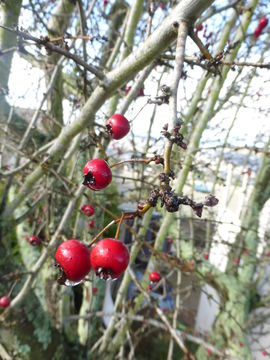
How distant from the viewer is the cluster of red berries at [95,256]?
68 centimetres

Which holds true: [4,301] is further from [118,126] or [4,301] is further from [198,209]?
[198,209]

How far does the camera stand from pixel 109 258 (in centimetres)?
67

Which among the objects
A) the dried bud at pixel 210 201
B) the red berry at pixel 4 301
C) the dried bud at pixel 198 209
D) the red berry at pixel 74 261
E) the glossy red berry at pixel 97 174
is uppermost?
the glossy red berry at pixel 97 174

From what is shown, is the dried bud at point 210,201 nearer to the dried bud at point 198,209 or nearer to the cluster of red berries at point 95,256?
the dried bud at point 198,209

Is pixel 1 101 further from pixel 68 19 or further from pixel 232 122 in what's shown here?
pixel 232 122

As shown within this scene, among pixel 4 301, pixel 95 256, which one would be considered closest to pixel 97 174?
pixel 95 256

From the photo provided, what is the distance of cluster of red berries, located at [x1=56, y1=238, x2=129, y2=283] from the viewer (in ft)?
2.23

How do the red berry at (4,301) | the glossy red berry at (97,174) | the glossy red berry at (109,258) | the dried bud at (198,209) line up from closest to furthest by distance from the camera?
the dried bud at (198,209)
the glossy red berry at (109,258)
the glossy red berry at (97,174)
the red berry at (4,301)

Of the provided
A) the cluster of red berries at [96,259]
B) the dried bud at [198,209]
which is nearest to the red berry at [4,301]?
the cluster of red berries at [96,259]

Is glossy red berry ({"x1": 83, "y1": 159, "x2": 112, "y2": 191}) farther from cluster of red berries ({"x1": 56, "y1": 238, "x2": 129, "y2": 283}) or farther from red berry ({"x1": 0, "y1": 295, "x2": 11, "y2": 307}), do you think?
red berry ({"x1": 0, "y1": 295, "x2": 11, "y2": 307})

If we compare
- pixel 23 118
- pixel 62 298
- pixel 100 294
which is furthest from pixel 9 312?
pixel 23 118

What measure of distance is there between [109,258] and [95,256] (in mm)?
43

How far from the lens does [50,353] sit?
2537 millimetres

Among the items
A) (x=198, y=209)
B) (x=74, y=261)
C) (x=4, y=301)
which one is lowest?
(x=4, y=301)
